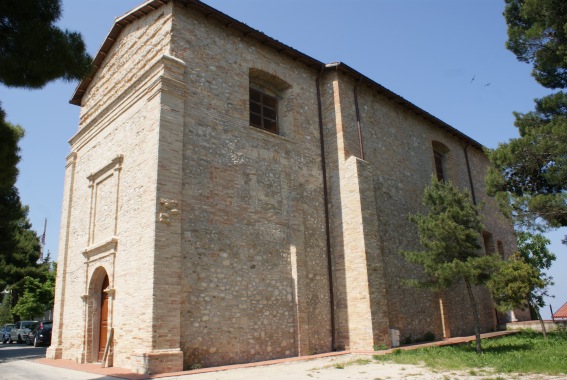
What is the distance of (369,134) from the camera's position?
1476cm

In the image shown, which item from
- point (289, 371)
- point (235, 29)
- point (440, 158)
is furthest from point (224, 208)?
point (440, 158)

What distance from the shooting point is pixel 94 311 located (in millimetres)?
11531

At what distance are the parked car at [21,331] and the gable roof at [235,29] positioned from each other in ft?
51.5

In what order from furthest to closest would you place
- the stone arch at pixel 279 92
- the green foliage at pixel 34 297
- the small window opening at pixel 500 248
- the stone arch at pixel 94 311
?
the green foliage at pixel 34 297 → the small window opening at pixel 500 248 → the stone arch at pixel 279 92 → the stone arch at pixel 94 311

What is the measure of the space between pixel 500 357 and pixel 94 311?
32.3ft

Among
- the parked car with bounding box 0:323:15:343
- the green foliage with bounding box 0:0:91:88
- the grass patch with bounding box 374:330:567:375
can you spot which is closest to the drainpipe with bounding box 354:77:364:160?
the grass patch with bounding box 374:330:567:375

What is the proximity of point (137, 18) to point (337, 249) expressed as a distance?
8644mm

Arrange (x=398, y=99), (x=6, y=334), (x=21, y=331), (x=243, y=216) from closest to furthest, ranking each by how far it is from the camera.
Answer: (x=243, y=216)
(x=398, y=99)
(x=21, y=331)
(x=6, y=334)

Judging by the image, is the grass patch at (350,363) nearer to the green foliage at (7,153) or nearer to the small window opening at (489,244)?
the green foliage at (7,153)

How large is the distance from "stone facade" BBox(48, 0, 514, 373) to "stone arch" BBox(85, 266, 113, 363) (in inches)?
1.3

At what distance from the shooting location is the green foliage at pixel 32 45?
7188 mm

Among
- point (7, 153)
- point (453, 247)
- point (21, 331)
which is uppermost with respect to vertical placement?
point (7, 153)

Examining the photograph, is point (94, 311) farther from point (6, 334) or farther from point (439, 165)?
point (6, 334)

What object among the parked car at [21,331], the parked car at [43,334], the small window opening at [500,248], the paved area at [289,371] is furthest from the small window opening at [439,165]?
the parked car at [21,331]
